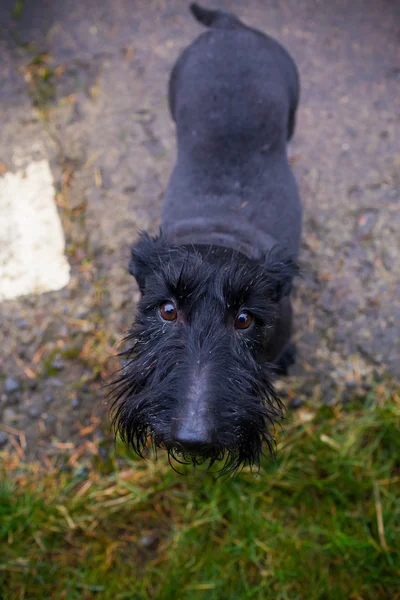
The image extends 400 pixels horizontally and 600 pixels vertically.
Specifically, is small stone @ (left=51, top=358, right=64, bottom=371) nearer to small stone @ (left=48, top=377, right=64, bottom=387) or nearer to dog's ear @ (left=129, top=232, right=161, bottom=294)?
small stone @ (left=48, top=377, right=64, bottom=387)

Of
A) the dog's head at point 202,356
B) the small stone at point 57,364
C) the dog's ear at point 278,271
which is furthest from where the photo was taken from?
the small stone at point 57,364

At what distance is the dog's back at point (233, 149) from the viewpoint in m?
2.62

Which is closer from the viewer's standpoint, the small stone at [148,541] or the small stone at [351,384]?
the small stone at [148,541]

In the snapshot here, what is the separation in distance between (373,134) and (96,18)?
242cm

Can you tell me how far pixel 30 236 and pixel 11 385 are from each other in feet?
3.54

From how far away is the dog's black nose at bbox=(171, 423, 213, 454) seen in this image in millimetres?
1732

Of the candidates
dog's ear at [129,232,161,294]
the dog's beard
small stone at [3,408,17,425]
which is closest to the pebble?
small stone at [3,408,17,425]

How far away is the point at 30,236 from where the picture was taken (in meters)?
3.71

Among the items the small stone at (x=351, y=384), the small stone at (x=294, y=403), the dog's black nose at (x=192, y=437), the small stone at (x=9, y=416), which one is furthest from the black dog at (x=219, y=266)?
the small stone at (x=9, y=416)

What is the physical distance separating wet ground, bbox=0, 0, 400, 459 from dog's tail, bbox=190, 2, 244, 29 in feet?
2.37

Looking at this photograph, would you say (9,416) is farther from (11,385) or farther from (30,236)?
(30,236)

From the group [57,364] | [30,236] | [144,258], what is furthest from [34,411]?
[144,258]

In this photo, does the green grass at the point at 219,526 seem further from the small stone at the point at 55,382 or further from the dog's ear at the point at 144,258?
the dog's ear at the point at 144,258

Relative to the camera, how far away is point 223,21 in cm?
305
